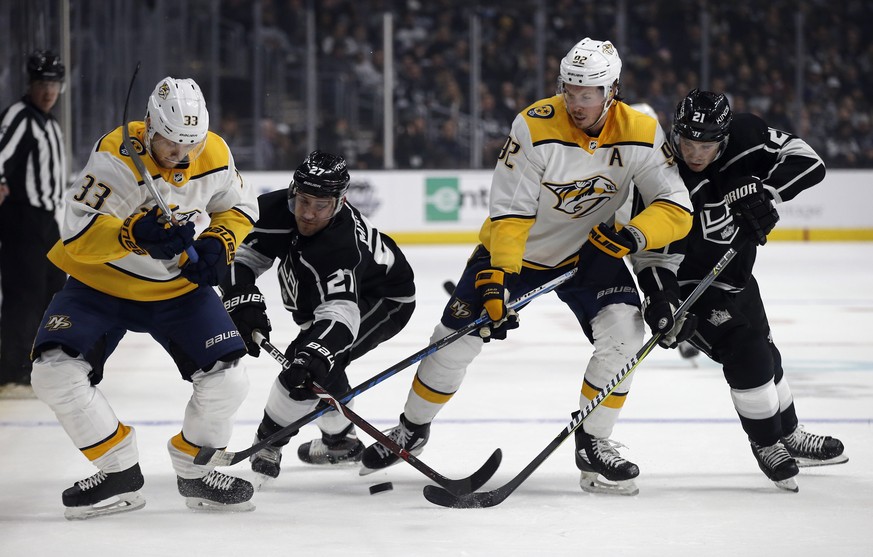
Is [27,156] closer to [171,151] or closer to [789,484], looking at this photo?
[171,151]

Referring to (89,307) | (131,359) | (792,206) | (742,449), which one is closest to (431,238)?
(792,206)

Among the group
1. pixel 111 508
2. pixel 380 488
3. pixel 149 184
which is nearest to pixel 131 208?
pixel 149 184

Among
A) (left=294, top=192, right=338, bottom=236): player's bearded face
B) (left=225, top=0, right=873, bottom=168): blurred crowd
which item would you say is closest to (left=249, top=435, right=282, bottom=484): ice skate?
(left=294, top=192, right=338, bottom=236): player's bearded face

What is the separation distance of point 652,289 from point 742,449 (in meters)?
0.64

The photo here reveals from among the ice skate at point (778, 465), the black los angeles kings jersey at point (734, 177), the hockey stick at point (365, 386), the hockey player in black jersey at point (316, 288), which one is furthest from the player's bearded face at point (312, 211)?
the ice skate at point (778, 465)

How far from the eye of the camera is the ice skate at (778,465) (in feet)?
9.24

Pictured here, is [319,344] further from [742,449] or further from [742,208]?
[742,449]

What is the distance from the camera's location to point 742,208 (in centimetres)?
288

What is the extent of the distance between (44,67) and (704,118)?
2.42 metres

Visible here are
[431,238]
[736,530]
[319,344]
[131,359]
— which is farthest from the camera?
[431,238]

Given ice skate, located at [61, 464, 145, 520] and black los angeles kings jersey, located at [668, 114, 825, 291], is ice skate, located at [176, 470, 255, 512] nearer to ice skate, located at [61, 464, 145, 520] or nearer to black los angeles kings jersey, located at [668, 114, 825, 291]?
ice skate, located at [61, 464, 145, 520]

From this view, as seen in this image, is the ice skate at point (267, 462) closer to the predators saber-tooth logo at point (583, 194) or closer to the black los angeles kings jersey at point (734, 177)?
A: the predators saber-tooth logo at point (583, 194)

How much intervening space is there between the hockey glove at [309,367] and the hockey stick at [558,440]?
0.36m

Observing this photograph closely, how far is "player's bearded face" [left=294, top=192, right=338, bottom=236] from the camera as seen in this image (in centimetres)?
286
